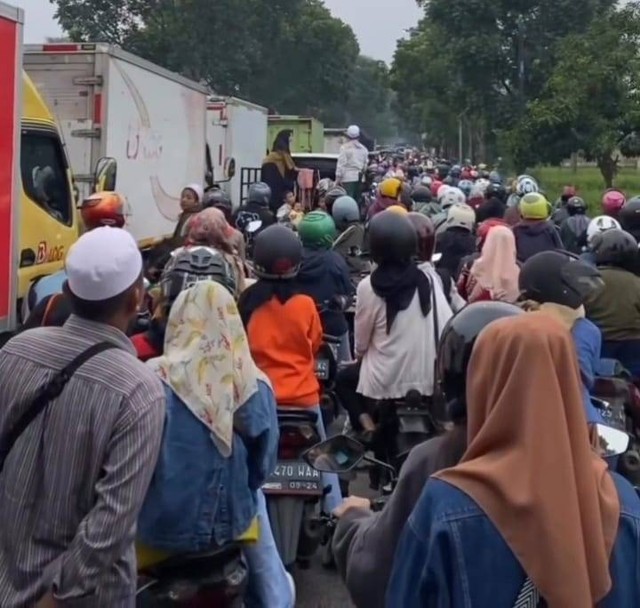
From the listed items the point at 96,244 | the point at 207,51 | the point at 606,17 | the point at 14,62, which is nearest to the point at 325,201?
the point at 14,62

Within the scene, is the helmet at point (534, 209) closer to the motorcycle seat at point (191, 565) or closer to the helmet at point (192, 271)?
the helmet at point (192, 271)

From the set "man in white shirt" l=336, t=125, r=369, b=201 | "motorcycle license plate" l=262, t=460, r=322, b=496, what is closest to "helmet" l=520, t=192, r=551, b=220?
"motorcycle license plate" l=262, t=460, r=322, b=496

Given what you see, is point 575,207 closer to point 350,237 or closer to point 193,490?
point 350,237

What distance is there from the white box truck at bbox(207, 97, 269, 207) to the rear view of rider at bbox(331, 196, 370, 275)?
1204 centimetres

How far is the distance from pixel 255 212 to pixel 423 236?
6.27m

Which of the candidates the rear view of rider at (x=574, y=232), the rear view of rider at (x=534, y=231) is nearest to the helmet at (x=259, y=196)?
the rear view of rider at (x=574, y=232)

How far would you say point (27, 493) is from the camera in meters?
3.13

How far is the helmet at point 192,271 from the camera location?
477 centimetres

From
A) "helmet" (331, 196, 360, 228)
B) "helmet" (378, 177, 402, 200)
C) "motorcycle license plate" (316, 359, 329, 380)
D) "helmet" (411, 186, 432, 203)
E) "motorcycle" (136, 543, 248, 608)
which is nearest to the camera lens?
"motorcycle" (136, 543, 248, 608)

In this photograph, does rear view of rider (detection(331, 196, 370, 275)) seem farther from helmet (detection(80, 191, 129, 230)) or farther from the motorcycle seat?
the motorcycle seat

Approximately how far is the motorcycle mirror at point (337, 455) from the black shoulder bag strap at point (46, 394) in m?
0.71

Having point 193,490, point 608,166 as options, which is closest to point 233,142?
point 608,166

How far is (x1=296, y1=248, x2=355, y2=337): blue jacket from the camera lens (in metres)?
7.46

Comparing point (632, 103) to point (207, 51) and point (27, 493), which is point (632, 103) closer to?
point (27, 493)
